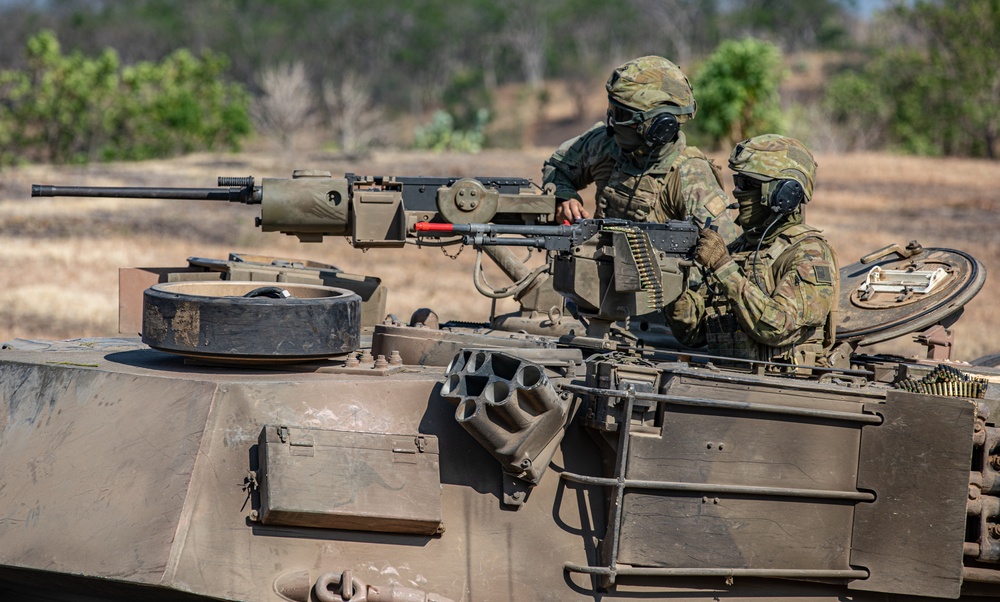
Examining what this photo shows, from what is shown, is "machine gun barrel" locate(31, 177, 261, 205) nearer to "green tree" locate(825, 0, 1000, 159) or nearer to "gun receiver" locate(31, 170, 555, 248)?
"gun receiver" locate(31, 170, 555, 248)

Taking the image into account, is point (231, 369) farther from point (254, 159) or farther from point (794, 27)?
point (794, 27)

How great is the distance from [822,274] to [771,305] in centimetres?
32

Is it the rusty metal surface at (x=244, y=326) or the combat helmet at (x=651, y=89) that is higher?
the combat helmet at (x=651, y=89)

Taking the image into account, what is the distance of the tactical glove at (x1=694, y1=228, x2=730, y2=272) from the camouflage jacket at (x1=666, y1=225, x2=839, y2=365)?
1.4 inches

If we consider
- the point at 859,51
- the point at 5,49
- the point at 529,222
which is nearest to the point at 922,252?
the point at 529,222

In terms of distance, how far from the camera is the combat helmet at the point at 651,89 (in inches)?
265

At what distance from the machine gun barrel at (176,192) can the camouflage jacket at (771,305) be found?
2.22m

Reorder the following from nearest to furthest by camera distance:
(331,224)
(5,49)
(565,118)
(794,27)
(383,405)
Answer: (383,405), (331,224), (5,49), (565,118), (794,27)

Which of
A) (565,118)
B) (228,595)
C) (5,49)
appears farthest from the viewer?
(565,118)

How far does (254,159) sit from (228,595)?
28.7 m

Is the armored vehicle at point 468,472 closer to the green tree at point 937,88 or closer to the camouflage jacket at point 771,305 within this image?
the camouflage jacket at point 771,305

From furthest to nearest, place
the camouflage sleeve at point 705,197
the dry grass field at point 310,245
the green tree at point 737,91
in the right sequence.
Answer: the green tree at point 737,91 → the dry grass field at point 310,245 → the camouflage sleeve at point 705,197

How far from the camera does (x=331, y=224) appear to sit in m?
6.14

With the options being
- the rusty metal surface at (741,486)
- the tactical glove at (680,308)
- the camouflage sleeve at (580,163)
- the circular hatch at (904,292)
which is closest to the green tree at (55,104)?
the camouflage sleeve at (580,163)
